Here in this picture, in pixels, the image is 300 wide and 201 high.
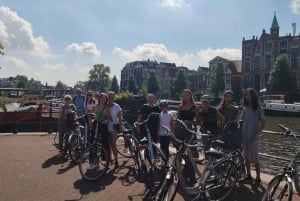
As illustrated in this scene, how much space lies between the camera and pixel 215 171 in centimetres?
564

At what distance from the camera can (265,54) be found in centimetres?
7700

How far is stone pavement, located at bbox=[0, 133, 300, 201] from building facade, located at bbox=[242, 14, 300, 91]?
67249mm

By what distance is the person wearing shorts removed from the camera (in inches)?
264

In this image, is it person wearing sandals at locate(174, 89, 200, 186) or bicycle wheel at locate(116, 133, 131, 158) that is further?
bicycle wheel at locate(116, 133, 131, 158)

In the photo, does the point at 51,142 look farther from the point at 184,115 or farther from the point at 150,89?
the point at 150,89

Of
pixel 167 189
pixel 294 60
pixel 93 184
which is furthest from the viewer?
pixel 294 60

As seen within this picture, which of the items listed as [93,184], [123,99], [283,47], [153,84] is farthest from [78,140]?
[153,84]

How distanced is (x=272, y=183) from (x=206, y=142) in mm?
2370

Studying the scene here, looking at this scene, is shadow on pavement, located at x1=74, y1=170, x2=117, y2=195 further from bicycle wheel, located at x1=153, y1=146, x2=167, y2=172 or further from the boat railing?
the boat railing

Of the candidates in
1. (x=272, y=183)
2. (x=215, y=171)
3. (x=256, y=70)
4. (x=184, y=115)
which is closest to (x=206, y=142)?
(x=184, y=115)

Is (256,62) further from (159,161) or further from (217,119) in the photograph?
(159,161)

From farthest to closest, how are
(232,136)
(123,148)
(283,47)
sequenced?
(283,47) < (123,148) < (232,136)

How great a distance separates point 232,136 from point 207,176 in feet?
4.62

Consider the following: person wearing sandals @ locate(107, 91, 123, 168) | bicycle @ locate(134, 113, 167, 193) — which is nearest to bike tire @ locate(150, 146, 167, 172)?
bicycle @ locate(134, 113, 167, 193)
